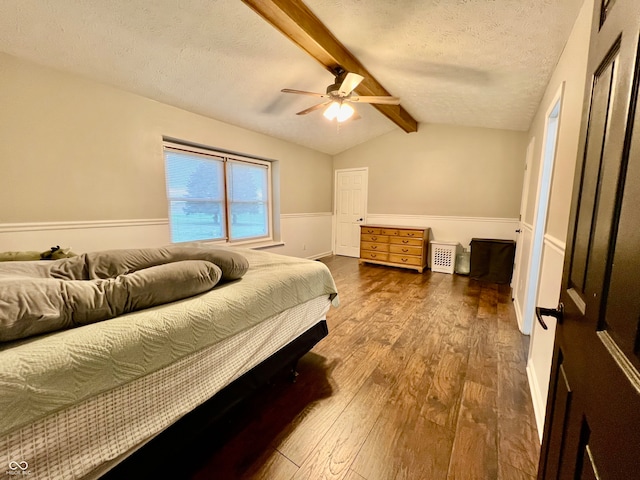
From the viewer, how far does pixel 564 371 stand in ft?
2.44

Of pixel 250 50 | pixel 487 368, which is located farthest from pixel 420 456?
pixel 250 50

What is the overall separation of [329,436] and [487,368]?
1.27m

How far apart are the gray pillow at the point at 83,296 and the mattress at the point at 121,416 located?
0.81 ft

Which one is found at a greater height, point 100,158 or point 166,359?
point 100,158

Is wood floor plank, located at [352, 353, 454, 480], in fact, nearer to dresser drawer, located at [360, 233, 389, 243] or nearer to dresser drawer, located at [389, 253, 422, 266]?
dresser drawer, located at [389, 253, 422, 266]

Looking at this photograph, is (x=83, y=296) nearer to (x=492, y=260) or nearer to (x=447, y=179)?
(x=492, y=260)

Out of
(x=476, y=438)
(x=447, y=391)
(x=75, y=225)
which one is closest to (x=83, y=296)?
(x=476, y=438)

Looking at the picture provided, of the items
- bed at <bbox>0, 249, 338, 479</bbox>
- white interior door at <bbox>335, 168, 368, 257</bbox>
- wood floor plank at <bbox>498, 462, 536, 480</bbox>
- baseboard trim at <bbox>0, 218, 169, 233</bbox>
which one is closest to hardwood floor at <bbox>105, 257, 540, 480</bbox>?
wood floor plank at <bbox>498, 462, 536, 480</bbox>

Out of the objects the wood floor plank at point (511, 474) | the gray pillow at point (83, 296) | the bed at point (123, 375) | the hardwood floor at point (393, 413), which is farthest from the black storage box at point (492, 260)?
the gray pillow at point (83, 296)

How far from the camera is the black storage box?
382cm

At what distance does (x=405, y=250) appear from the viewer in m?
4.53

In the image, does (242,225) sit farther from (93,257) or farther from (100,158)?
(93,257)

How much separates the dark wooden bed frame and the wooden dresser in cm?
333

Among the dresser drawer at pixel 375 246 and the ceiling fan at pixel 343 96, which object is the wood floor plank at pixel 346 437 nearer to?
the ceiling fan at pixel 343 96
